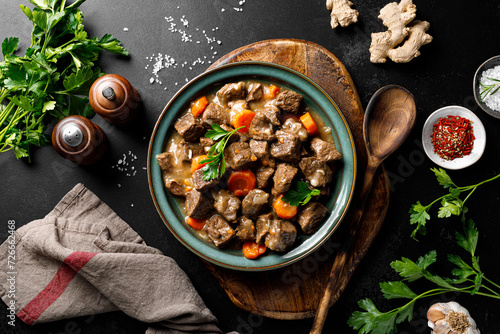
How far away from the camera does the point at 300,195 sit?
3.52 meters

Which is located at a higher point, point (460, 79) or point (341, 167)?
point (460, 79)

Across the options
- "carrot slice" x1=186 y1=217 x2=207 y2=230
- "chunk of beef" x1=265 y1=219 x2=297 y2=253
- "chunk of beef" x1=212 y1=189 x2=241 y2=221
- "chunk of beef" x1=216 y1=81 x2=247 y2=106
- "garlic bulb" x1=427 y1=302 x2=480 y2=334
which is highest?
"chunk of beef" x1=216 y1=81 x2=247 y2=106

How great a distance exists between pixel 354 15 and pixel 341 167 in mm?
1811

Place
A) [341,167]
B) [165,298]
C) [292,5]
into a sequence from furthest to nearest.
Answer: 1. [292,5]
2. [165,298]
3. [341,167]

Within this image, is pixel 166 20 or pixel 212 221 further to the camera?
pixel 166 20

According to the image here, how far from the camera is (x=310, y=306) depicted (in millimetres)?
4000

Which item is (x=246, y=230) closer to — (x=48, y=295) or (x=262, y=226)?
(x=262, y=226)

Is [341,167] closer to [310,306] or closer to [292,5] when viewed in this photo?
[310,306]

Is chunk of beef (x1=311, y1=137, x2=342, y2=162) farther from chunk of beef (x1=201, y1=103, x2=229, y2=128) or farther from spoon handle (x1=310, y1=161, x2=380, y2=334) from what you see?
chunk of beef (x1=201, y1=103, x2=229, y2=128)

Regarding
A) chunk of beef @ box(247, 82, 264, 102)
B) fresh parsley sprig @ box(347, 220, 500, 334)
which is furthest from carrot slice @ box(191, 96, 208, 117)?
fresh parsley sprig @ box(347, 220, 500, 334)

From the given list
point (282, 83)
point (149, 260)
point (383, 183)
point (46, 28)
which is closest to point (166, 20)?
point (46, 28)

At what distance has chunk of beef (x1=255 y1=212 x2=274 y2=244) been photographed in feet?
12.2

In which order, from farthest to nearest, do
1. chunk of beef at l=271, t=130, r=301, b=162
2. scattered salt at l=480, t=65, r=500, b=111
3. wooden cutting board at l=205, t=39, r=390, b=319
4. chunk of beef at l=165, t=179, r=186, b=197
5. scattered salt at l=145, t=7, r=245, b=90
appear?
scattered salt at l=145, t=7, r=245, b=90 → scattered salt at l=480, t=65, r=500, b=111 → wooden cutting board at l=205, t=39, r=390, b=319 → chunk of beef at l=165, t=179, r=186, b=197 → chunk of beef at l=271, t=130, r=301, b=162

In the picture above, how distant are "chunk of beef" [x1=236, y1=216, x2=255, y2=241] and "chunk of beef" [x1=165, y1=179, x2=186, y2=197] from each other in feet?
2.30
